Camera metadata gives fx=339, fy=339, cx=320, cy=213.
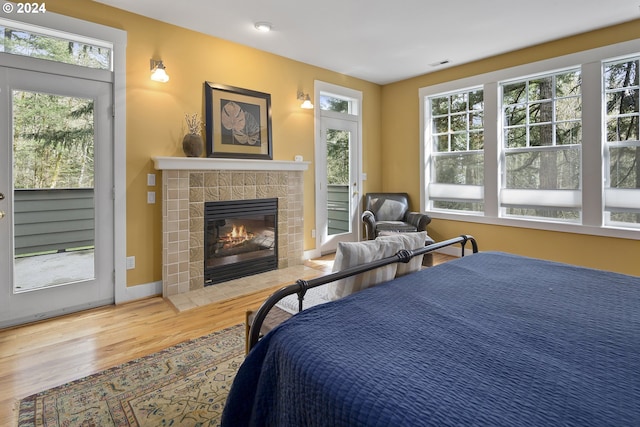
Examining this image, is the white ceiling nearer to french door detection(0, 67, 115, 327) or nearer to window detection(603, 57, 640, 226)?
window detection(603, 57, 640, 226)

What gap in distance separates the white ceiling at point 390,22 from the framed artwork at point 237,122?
2.00 feet

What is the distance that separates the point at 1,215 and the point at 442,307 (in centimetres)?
323

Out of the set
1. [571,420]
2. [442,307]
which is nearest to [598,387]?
[571,420]

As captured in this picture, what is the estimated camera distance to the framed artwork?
374 centimetres

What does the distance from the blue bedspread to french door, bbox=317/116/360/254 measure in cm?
349

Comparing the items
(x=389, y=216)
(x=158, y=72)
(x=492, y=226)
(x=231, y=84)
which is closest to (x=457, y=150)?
(x=492, y=226)

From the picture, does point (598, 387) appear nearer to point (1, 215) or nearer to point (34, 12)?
point (1, 215)

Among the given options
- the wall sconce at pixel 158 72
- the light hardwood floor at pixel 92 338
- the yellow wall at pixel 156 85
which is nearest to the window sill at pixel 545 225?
the yellow wall at pixel 156 85

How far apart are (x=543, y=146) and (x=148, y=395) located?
4.67m

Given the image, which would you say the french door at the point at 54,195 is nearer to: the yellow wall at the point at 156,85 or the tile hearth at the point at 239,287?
the yellow wall at the point at 156,85

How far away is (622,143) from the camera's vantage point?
356cm

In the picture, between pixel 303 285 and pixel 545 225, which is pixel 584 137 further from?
pixel 303 285

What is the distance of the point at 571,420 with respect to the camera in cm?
73

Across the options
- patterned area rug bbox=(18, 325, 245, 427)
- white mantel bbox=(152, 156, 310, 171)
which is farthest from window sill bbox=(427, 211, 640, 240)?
patterned area rug bbox=(18, 325, 245, 427)
